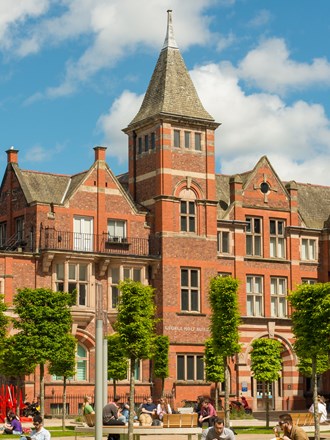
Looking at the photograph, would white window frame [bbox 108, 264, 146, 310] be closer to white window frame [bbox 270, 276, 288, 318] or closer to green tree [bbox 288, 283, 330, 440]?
white window frame [bbox 270, 276, 288, 318]

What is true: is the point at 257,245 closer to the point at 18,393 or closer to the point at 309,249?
the point at 309,249

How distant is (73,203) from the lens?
56594mm

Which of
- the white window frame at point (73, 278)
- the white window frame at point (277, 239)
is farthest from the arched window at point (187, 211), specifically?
the white window frame at point (73, 278)

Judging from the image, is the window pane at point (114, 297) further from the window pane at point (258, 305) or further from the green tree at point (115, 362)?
the window pane at point (258, 305)

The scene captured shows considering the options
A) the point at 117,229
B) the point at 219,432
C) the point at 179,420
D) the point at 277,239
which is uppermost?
the point at 277,239

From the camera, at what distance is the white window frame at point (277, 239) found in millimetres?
63906

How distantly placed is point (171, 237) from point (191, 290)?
11.3ft

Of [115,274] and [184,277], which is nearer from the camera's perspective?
[115,274]

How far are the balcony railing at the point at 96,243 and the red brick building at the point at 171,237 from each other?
65 mm

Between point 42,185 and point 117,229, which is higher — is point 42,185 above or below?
above

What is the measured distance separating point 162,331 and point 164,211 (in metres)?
7.13

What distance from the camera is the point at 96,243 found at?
56.7 metres

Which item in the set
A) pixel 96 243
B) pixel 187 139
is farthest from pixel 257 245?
pixel 96 243

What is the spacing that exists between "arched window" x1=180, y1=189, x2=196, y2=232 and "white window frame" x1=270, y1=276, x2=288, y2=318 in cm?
750
